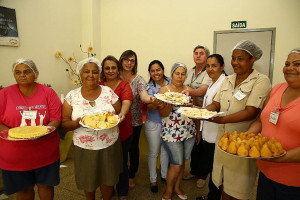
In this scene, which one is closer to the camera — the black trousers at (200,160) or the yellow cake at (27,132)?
the yellow cake at (27,132)

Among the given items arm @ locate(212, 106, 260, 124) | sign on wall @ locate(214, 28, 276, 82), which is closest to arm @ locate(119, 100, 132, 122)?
arm @ locate(212, 106, 260, 124)

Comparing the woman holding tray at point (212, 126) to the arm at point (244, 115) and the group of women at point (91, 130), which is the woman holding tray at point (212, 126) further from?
the arm at point (244, 115)

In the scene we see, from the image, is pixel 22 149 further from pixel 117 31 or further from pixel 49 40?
pixel 117 31

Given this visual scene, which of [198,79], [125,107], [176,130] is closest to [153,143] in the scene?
[176,130]

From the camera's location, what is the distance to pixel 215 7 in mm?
3760

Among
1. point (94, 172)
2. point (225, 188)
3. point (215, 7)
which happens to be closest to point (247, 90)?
point (225, 188)

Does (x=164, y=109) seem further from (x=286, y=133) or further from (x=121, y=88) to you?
(x=286, y=133)

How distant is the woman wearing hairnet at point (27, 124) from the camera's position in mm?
1649

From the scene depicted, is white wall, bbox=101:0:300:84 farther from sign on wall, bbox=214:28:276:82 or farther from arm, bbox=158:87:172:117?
arm, bbox=158:87:172:117

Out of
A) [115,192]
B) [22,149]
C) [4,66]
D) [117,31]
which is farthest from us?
[117,31]

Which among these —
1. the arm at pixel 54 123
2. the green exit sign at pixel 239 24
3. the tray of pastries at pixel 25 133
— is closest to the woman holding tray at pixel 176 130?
the arm at pixel 54 123

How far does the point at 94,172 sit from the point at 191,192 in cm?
143

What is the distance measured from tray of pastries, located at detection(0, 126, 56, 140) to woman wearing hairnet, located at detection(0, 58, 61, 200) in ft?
0.35

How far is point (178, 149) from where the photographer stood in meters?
2.21
